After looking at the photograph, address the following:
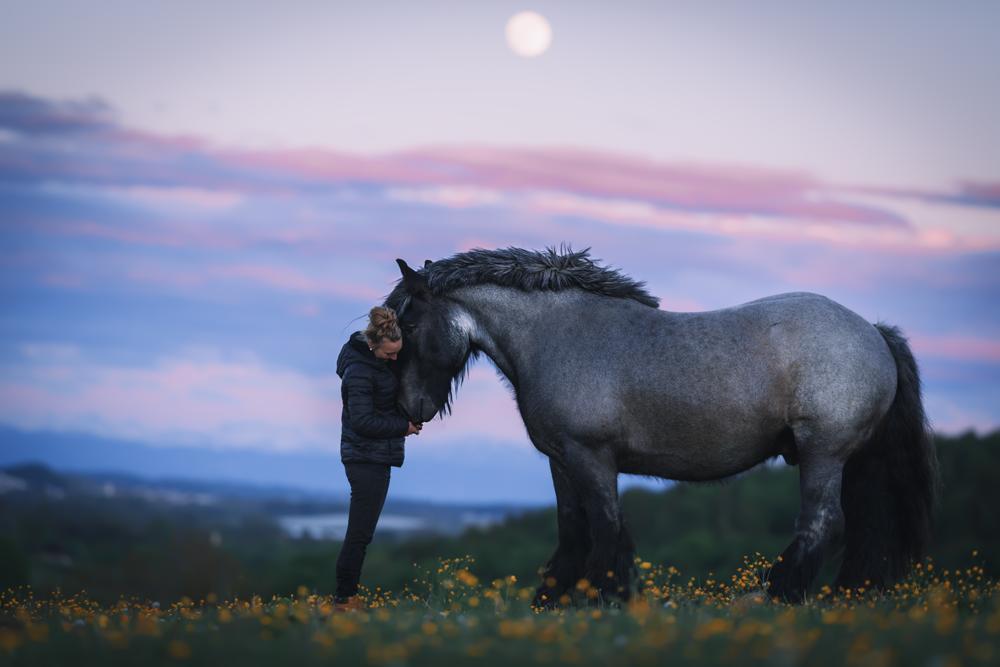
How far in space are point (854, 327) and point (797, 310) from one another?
50cm

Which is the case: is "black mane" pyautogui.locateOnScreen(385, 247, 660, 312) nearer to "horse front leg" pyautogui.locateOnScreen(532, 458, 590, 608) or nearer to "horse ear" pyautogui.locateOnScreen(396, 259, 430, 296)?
"horse ear" pyautogui.locateOnScreen(396, 259, 430, 296)

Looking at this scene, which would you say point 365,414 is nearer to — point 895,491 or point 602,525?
point 602,525

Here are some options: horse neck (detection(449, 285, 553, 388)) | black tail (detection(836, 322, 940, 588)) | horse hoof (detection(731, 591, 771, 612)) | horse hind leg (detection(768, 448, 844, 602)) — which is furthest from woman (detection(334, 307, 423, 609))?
black tail (detection(836, 322, 940, 588))

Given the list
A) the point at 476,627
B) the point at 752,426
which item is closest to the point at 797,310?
the point at 752,426

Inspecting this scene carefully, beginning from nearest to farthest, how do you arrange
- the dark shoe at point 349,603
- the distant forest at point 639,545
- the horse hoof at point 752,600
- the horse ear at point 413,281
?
the horse hoof at point 752,600 → the dark shoe at point 349,603 → the horse ear at point 413,281 → the distant forest at point 639,545

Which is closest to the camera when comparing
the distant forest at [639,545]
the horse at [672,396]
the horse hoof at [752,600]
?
the horse hoof at [752,600]

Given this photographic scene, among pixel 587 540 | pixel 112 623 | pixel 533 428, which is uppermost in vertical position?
pixel 533 428

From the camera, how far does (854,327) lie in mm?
9156

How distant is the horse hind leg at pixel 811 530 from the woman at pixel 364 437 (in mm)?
3413

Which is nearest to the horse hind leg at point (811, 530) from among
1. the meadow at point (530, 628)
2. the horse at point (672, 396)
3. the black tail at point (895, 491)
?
the horse at point (672, 396)

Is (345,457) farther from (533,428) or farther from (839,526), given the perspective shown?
(839,526)

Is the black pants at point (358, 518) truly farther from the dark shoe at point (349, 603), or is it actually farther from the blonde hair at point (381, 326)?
the blonde hair at point (381, 326)

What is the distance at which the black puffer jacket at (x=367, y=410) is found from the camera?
9578mm

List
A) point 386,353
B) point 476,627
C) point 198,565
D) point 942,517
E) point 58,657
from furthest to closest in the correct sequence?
point 198,565, point 942,517, point 386,353, point 476,627, point 58,657
